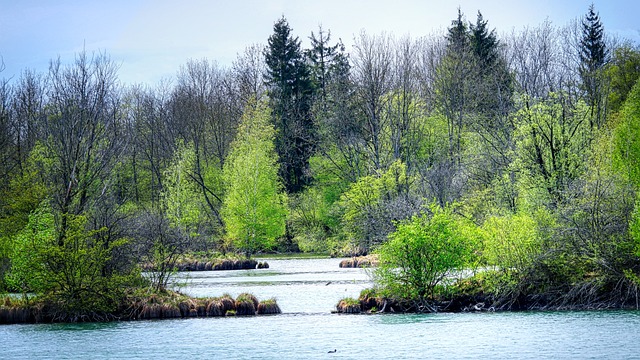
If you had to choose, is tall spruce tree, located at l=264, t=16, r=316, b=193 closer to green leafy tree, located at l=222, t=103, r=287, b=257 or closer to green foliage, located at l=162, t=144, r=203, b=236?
green leafy tree, located at l=222, t=103, r=287, b=257

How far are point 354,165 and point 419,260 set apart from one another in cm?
4390

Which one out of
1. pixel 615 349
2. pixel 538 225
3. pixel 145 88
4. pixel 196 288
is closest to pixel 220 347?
pixel 615 349

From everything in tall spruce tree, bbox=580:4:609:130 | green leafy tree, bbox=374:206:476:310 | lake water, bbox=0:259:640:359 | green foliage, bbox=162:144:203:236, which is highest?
tall spruce tree, bbox=580:4:609:130

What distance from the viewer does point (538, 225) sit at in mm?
33781

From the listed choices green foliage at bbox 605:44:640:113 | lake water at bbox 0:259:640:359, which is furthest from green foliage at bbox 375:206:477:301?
green foliage at bbox 605:44:640:113

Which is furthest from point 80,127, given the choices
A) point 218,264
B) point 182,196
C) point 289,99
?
point 289,99

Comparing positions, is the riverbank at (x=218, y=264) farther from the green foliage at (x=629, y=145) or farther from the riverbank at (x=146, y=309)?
the green foliage at (x=629, y=145)

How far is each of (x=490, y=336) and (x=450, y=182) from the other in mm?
37061

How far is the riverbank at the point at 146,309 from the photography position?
33312 millimetres

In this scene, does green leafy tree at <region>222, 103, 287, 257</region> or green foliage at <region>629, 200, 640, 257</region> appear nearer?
green foliage at <region>629, 200, 640, 257</region>

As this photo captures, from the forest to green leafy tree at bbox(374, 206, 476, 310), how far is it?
9 cm

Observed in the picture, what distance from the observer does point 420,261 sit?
3359 centimetres

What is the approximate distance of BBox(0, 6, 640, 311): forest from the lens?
33.4m

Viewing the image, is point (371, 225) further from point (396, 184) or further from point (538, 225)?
point (538, 225)
